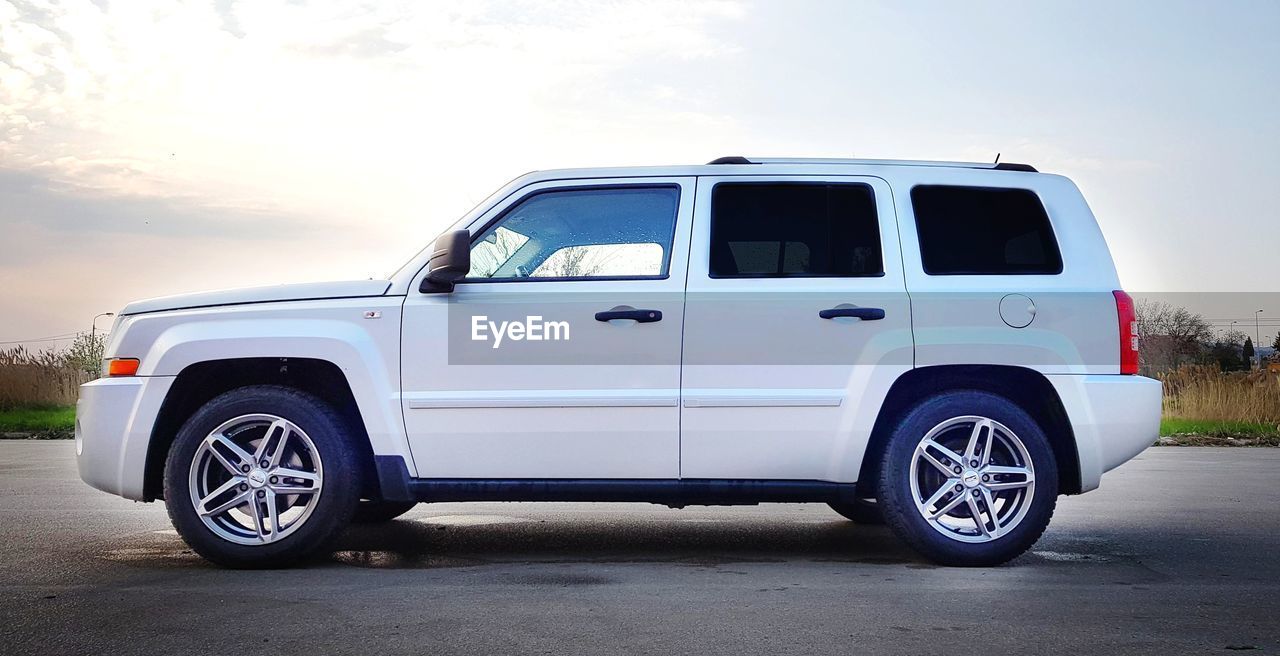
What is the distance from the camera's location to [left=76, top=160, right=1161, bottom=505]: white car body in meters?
5.88

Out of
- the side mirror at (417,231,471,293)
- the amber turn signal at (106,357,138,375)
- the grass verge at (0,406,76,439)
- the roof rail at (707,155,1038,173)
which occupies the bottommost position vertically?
the grass verge at (0,406,76,439)

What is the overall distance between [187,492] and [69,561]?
0.80m

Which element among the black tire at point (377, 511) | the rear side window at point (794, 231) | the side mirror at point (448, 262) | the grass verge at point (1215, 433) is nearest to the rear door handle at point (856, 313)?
the rear side window at point (794, 231)

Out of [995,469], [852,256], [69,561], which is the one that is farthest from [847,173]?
[69,561]

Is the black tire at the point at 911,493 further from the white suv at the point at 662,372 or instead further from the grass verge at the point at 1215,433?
the grass verge at the point at 1215,433

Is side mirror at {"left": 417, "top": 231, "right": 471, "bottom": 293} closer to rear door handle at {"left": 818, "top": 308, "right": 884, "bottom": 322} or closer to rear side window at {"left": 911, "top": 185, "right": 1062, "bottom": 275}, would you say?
rear door handle at {"left": 818, "top": 308, "right": 884, "bottom": 322}

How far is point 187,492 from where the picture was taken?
5.94 meters

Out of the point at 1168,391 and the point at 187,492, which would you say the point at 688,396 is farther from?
the point at 1168,391

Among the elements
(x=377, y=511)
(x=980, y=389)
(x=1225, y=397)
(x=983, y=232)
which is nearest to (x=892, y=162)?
(x=983, y=232)

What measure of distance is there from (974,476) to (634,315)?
6.14 ft

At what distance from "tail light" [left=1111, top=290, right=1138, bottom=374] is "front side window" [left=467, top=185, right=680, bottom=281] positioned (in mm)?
2282

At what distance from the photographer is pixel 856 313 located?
592cm

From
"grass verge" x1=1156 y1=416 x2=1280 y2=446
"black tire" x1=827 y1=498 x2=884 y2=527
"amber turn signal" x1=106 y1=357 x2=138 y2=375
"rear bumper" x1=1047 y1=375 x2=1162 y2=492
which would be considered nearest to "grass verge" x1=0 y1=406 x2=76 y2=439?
"amber turn signal" x1=106 y1=357 x2=138 y2=375

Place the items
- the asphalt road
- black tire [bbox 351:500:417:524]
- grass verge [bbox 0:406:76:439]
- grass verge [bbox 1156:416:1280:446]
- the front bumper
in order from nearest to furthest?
1. the asphalt road
2. the front bumper
3. black tire [bbox 351:500:417:524]
4. grass verge [bbox 1156:416:1280:446]
5. grass verge [bbox 0:406:76:439]
